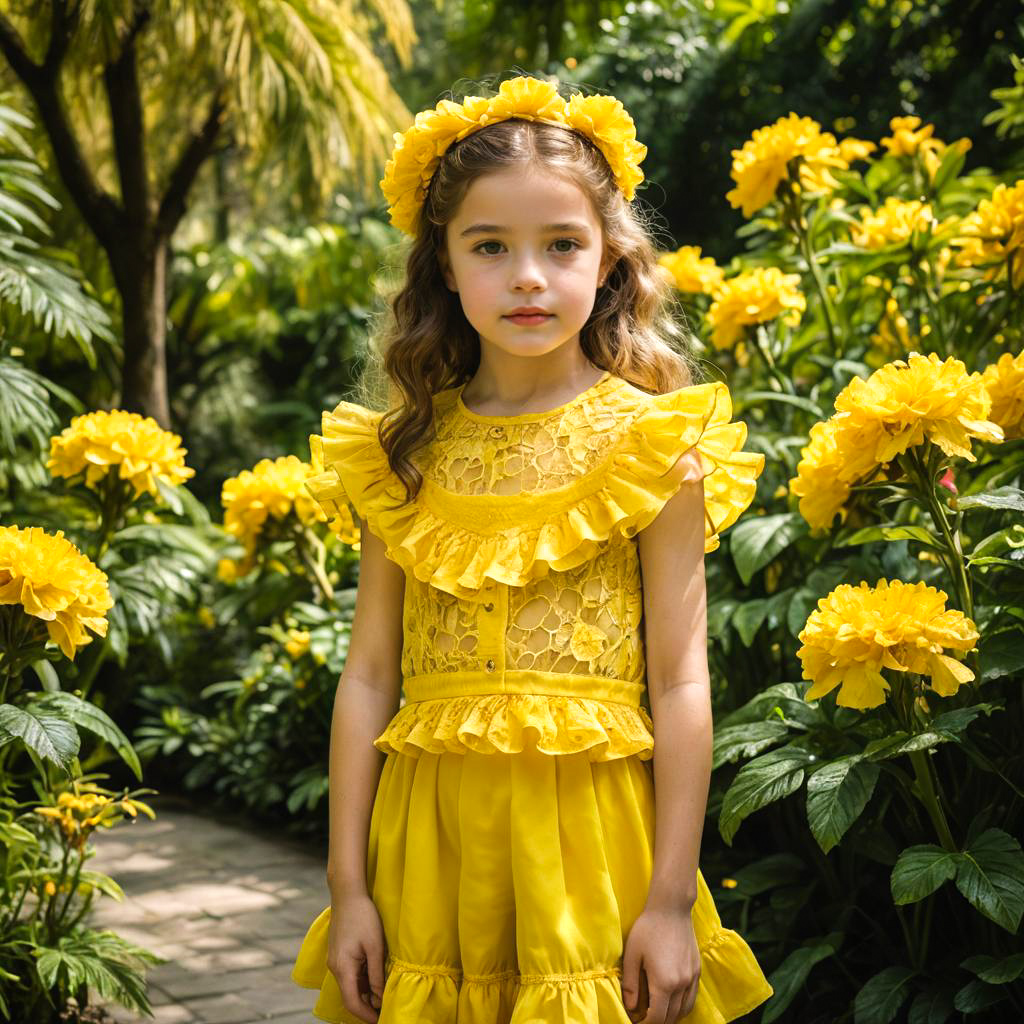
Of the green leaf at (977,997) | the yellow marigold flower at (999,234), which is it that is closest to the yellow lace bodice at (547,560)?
the green leaf at (977,997)

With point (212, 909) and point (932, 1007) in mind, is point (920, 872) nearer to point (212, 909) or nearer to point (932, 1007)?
point (932, 1007)

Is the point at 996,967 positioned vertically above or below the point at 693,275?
below

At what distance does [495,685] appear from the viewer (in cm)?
155

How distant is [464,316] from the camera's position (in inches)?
72.3

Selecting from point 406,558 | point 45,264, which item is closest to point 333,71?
point 45,264

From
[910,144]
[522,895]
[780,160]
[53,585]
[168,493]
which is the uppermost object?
[910,144]

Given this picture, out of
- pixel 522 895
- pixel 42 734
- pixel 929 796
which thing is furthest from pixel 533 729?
pixel 42 734

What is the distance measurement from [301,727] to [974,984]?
97.8 inches

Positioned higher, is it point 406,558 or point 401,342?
point 401,342

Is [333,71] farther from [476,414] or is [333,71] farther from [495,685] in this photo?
[495,685]

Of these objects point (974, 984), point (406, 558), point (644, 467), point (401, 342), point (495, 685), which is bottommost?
point (974, 984)

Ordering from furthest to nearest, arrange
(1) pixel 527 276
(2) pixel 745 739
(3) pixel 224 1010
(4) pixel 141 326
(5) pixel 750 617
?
1. (4) pixel 141 326
2. (3) pixel 224 1010
3. (5) pixel 750 617
4. (2) pixel 745 739
5. (1) pixel 527 276

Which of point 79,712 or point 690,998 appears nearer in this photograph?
point 690,998

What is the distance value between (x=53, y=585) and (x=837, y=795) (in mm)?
1178
